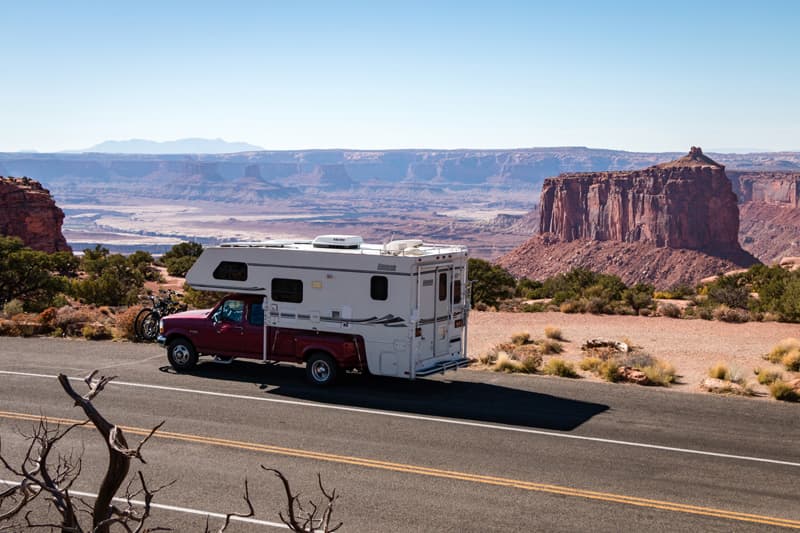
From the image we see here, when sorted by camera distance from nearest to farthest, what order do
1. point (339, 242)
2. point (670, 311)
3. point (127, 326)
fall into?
point (339, 242), point (127, 326), point (670, 311)

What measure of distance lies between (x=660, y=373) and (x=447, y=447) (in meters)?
6.88

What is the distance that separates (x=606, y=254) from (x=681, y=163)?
22003 millimetres

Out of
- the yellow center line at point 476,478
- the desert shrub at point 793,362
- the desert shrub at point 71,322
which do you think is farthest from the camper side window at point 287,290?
the desert shrub at point 793,362

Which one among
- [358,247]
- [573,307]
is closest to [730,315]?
[573,307]

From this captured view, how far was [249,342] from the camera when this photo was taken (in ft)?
56.2

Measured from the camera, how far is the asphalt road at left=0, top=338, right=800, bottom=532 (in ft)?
33.1

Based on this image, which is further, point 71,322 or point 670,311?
point 670,311

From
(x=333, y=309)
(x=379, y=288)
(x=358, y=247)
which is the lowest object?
(x=333, y=309)

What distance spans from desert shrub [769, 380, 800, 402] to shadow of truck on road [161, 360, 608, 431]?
11.3 feet

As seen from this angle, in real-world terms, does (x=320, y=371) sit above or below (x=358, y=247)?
below

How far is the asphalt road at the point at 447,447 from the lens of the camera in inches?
398

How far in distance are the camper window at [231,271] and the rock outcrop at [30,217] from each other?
49.1 m

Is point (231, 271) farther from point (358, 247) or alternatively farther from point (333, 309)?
point (358, 247)

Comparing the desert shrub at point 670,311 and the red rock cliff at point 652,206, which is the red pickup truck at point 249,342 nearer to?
the desert shrub at point 670,311
